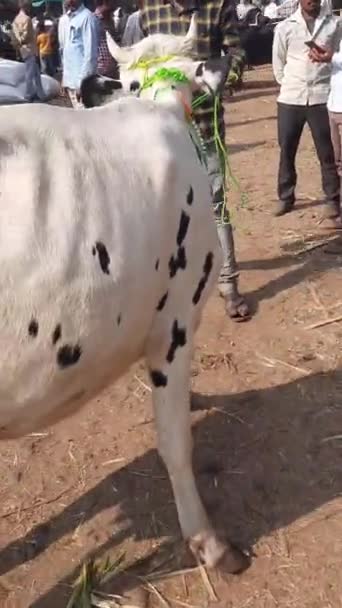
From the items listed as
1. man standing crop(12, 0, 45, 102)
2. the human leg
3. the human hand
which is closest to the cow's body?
the human hand

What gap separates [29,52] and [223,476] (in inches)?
442

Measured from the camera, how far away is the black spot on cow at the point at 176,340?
3.43m

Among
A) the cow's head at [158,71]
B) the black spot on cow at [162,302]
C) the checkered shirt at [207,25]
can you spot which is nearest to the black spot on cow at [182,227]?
the black spot on cow at [162,302]

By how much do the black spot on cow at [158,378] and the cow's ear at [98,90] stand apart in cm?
128

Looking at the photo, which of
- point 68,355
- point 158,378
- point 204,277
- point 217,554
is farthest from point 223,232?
point 68,355

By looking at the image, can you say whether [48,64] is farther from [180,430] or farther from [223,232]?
[180,430]

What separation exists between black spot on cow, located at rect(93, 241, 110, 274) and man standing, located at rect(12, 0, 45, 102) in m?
10.1

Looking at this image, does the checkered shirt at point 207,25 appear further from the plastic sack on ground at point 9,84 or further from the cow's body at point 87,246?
the cow's body at point 87,246

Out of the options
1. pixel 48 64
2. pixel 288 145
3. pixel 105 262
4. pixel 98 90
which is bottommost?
pixel 48 64

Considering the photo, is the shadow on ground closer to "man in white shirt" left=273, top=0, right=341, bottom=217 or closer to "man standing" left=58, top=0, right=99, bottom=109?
"man in white shirt" left=273, top=0, right=341, bottom=217

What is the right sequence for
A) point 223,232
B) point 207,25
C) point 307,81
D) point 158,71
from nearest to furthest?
point 158,71, point 207,25, point 223,232, point 307,81

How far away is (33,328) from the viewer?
8.80 ft

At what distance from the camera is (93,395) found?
3.22 meters

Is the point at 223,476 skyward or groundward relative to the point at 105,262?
groundward
